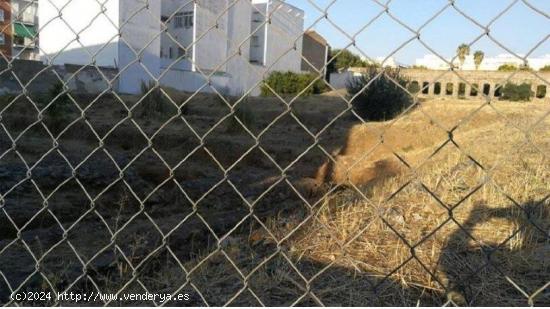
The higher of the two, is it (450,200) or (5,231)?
(450,200)

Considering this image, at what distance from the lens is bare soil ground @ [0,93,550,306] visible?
2020 millimetres

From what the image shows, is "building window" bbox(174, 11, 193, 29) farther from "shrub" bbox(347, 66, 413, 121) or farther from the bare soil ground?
"shrub" bbox(347, 66, 413, 121)

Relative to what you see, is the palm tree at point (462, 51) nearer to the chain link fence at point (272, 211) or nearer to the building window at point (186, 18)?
the chain link fence at point (272, 211)

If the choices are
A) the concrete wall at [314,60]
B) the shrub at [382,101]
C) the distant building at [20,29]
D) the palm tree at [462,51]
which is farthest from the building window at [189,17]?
the shrub at [382,101]

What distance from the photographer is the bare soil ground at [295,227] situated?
79.5 inches

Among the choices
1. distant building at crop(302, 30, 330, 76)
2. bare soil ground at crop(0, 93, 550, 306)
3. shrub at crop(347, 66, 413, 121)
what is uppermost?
distant building at crop(302, 30, 330, 76)

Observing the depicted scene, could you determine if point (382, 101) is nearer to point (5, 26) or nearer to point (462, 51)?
point (5, 26)

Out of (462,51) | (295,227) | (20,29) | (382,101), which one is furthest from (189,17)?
(462,51)

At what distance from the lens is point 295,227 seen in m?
2.96

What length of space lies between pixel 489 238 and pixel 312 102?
40.8ft

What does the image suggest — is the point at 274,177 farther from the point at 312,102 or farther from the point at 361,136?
the point at 312,102

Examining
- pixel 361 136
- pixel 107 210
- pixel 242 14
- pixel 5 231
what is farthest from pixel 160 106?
pixel 242 14

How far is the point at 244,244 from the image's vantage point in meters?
2.88

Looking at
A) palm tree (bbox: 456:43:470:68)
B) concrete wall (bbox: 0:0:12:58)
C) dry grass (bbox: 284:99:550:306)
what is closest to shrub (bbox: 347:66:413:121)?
dry grass (bbox: 284:99:550:306)
